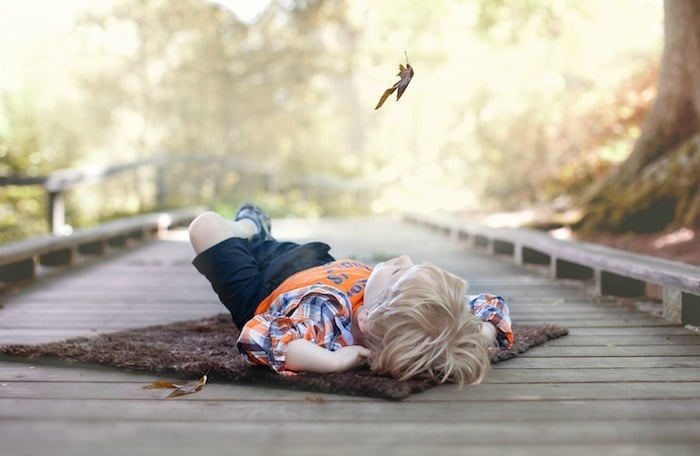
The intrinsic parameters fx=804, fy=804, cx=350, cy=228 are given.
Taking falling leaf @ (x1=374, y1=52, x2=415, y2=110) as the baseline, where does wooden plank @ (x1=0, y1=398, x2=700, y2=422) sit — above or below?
below

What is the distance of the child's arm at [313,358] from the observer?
2.52m

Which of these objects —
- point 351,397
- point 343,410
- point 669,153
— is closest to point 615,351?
point 351,397

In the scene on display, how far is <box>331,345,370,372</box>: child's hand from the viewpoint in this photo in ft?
8.37

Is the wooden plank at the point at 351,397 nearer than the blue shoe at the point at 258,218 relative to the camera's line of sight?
Yes

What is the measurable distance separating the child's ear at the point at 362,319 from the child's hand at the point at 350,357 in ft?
0.21

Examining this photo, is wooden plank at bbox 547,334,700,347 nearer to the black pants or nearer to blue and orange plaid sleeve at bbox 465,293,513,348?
blue and orange plaid sleeve at bbox 465,293,513,348

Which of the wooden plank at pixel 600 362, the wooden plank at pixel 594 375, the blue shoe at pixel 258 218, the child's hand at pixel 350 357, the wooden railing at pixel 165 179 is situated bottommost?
the wooden plank at pixel 600 362

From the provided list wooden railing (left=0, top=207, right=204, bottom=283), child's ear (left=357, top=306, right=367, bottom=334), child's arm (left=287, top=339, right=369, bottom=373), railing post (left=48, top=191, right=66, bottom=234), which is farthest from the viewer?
railing post (left=48, top=191, right=66, bottom=234)

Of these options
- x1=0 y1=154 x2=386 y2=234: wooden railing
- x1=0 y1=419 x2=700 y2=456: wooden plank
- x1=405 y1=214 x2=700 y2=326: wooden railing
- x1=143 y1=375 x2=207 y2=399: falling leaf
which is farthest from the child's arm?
x1=0 y1=154 x2=386 y2=234: wooden railing

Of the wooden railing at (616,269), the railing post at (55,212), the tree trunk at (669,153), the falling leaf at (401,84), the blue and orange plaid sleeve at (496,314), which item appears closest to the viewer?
the falling leaf at (401,84)

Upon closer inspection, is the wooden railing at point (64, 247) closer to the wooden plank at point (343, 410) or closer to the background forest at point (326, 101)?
the background forest at point (326, 101)

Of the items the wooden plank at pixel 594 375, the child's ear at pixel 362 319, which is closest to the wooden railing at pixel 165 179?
the child's ear at pixel 362 319

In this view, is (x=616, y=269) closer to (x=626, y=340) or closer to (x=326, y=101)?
(x=626, y=340)

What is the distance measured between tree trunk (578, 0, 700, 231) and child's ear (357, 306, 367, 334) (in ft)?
15.7
